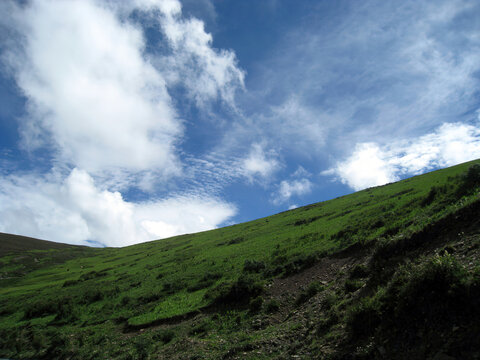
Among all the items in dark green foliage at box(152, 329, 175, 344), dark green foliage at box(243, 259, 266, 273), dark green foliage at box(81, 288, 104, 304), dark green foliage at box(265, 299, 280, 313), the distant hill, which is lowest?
dark green foliage at box(152, 329, 175, 344)

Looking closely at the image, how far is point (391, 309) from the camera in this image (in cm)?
996

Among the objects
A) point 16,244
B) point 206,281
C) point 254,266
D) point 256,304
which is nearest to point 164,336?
point 256,304

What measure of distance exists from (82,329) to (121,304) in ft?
18.5

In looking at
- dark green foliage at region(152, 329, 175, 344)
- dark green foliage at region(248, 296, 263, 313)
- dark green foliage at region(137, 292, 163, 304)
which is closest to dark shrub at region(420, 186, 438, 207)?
dark green foliage at region(248, 296, 263, 313)

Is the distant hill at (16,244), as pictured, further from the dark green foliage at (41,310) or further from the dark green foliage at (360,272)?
the dark green foliage at (360,272)

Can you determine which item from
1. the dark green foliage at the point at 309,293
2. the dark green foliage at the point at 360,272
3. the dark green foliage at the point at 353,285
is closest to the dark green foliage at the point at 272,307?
the dark green foliage at the point at 309,293

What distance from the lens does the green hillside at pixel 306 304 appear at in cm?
895

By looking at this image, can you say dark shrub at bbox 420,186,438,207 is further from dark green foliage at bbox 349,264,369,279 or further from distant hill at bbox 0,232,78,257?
distant hill at bbox 0,232,78,257

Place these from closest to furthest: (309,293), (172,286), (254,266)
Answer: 1. (309,293)
2. (254,266)
3. (172,286)

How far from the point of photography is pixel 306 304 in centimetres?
1809

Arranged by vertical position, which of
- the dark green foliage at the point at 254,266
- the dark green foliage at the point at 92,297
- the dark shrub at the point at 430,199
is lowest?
the dark green foliage at the point at 92,297

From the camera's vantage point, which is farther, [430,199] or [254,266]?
[254,266]

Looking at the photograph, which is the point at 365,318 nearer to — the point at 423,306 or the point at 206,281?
the point at 423,306

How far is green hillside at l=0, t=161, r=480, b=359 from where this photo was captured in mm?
8953
